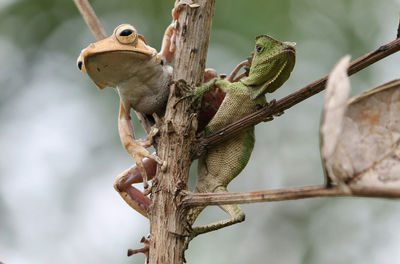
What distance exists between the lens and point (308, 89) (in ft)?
8.84

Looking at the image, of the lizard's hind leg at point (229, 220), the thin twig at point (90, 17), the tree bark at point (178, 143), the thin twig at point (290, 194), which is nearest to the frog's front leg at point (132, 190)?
the lizard's hind leg at point (229, 220)

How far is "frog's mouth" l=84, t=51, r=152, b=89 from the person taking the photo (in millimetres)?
3752

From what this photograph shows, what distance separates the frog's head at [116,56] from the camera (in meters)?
3.74

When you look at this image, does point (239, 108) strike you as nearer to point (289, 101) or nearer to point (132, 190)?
point (289, 101)

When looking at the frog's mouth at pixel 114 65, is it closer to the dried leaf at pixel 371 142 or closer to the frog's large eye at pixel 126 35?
the frog's large eye at pixel 126 35

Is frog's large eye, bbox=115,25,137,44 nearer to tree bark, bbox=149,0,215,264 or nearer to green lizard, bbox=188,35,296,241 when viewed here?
tree bark, bbox=149,0,215,264

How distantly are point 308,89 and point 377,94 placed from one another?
811 mm

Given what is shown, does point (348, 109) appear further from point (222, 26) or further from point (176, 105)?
point (222, 26)

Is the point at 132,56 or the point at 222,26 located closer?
the point at 132,56

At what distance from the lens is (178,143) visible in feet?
10.1

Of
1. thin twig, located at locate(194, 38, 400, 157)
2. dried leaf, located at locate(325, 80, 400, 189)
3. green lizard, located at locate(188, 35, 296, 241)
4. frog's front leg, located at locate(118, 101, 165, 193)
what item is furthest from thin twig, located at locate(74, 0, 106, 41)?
dried leaf, located at locate(325, 80, 400, 189)

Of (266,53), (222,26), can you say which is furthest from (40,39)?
(266,53)

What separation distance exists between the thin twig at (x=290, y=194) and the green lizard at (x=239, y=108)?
34.1 inches

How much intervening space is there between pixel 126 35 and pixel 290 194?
7.30 feet
